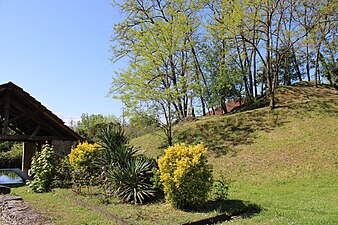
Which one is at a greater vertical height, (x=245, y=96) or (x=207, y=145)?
(x=245, y=96)

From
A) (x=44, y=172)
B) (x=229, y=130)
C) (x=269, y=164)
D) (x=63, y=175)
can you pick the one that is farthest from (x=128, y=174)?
(x=229, y=130)

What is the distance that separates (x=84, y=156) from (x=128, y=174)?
341 centimetres

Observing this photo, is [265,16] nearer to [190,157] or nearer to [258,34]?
[258,34]

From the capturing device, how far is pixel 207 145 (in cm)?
1655

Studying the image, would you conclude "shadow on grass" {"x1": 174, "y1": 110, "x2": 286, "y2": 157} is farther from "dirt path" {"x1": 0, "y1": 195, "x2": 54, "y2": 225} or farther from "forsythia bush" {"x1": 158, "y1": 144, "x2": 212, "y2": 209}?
"dirt path" {"x1": 0, "y1": 195, "x2": 54, "y2": 225}

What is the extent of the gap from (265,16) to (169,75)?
7.01 metres

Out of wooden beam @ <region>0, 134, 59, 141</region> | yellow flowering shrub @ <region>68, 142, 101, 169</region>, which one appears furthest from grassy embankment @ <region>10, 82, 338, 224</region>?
wooden beam @ <region>0, 134, 59, 141</region>

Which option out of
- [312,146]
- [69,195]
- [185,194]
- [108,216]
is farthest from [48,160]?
[312,146]

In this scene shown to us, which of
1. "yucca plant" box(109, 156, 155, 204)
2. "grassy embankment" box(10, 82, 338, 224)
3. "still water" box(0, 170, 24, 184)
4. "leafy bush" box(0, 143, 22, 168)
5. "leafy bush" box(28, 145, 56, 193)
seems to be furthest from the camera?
"leafy bush" box(0, 143, 22, 168)

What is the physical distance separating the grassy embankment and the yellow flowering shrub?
137 centimetres

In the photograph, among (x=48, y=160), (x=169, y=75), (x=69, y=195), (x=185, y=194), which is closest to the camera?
(x=185, y=194)

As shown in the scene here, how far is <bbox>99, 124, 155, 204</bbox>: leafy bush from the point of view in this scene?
7.96 m

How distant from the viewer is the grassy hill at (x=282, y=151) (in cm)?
744

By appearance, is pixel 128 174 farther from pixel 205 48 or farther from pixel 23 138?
pixel 205 48
